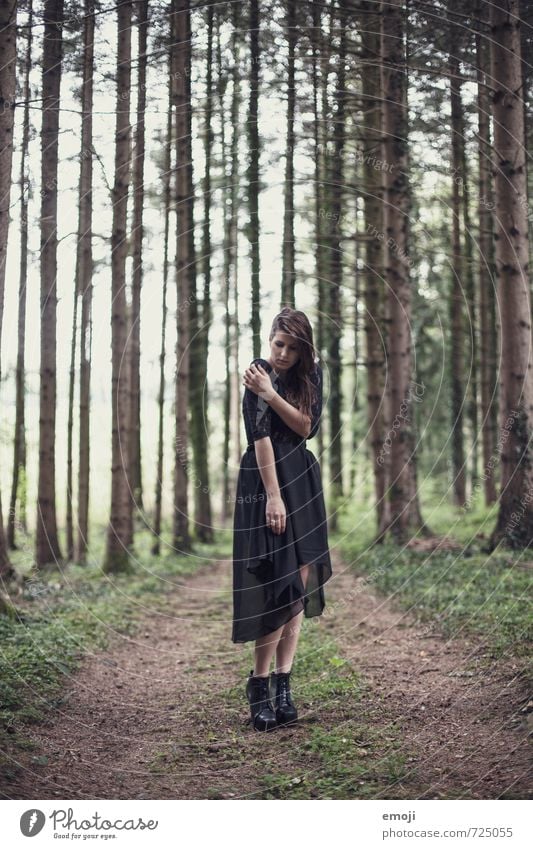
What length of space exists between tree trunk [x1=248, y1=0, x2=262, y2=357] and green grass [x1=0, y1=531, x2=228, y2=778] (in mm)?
5463

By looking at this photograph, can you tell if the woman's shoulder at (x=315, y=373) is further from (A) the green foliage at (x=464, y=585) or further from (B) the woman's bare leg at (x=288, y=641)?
(A) the green foliage at (x=464, y=585)

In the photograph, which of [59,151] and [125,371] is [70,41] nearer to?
[59,151]

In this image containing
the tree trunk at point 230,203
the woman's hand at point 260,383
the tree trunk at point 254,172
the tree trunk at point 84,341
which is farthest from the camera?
the tree trunk at point 84,341

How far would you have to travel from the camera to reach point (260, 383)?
484 cm

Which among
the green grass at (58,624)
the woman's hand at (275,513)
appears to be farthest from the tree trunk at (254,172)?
the green grass at (58,624)

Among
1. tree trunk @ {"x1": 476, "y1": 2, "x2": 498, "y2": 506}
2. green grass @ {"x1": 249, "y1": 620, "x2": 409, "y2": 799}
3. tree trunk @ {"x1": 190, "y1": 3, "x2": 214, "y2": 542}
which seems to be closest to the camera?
green grass @ {"x1": 249, "y1": 620, "x2": 409, "y2": 799}

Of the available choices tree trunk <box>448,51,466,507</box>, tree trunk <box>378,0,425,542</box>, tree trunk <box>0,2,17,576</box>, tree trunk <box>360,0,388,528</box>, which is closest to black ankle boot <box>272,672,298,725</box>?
tree trunk <box>0,2,17,576</box>

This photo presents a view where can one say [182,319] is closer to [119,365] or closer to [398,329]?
[119,365]

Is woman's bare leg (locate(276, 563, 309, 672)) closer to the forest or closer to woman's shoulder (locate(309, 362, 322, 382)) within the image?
the forest

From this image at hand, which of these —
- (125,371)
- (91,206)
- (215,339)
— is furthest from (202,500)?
(91,206)

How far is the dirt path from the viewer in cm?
424

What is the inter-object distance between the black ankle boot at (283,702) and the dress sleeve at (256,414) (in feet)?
5.25

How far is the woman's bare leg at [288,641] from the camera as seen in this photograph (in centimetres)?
507

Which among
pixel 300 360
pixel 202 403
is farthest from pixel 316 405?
pixel 202 403
